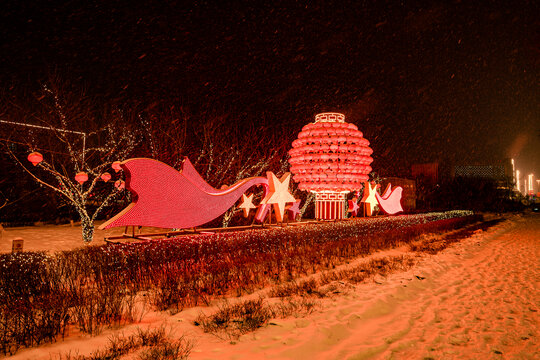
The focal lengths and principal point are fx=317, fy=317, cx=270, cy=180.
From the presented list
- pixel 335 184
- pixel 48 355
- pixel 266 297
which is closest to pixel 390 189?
pixel 335 184

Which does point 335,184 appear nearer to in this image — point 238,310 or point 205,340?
point 238,310

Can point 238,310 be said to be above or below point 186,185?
below

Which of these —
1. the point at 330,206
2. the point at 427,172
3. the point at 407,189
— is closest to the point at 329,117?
the point at 330,206

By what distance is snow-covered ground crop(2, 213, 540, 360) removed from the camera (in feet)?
12.0

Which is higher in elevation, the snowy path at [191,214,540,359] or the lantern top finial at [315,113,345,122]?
the lantern top finial at [315,113,345,122]

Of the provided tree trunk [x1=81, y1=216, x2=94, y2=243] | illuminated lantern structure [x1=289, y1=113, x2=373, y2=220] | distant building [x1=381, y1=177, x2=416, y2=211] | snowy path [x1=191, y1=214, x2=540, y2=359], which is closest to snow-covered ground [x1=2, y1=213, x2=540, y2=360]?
snowy path [x1=191, y1=214, x2=540, y2=359]

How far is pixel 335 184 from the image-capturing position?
14766 mm

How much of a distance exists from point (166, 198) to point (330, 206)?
9810 mm

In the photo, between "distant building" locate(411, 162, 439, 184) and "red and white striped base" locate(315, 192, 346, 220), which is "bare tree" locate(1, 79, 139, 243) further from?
"distant building" locate(411, 162, 439, 184)

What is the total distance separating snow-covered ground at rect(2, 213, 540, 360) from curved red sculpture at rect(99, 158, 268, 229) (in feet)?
12.7

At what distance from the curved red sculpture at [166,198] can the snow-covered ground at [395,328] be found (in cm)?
388

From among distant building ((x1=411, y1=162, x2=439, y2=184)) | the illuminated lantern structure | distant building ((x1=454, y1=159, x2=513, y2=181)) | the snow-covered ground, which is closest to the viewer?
the snow-covered ground

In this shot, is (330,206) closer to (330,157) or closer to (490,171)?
(330,157)

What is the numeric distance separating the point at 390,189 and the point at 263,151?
351 inches
